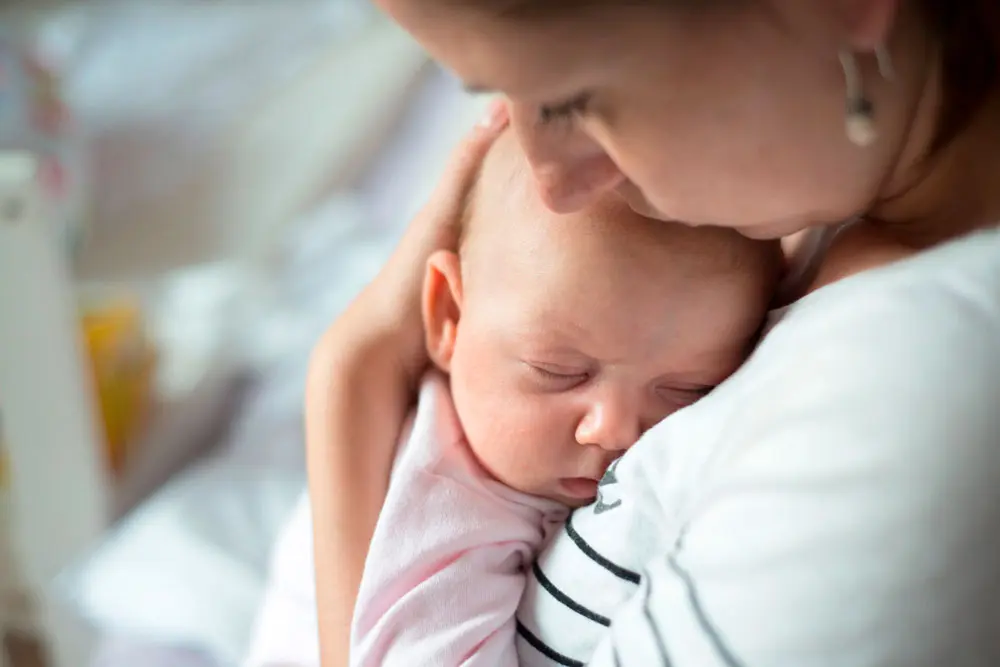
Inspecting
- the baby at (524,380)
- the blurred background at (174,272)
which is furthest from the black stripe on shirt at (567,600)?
the blurred background at (174,272)

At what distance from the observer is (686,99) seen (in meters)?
0.47

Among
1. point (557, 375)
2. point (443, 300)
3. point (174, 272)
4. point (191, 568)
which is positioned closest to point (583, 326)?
point (557, 375)

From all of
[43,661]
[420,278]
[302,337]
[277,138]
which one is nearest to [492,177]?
[420,278]

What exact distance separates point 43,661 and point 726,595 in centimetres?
139

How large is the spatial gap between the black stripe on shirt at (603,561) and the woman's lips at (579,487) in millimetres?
46

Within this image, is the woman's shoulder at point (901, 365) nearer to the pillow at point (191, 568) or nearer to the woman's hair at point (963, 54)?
the woman's hair at point (963, 54)

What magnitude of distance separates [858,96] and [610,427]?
0.28 meters

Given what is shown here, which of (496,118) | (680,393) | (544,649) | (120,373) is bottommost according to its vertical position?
(120,373)

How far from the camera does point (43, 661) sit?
153 centimetres

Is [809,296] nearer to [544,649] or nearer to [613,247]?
[613,247]

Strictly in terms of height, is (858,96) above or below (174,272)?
above

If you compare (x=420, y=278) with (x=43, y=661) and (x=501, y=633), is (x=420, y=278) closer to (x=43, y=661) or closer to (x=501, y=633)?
(x=501, y=633)

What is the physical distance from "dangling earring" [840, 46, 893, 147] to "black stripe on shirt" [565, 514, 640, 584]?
0.29 meters

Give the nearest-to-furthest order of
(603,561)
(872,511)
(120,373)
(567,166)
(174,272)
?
(872,511), (567,166), (603,561), (120,373), (174,272)
